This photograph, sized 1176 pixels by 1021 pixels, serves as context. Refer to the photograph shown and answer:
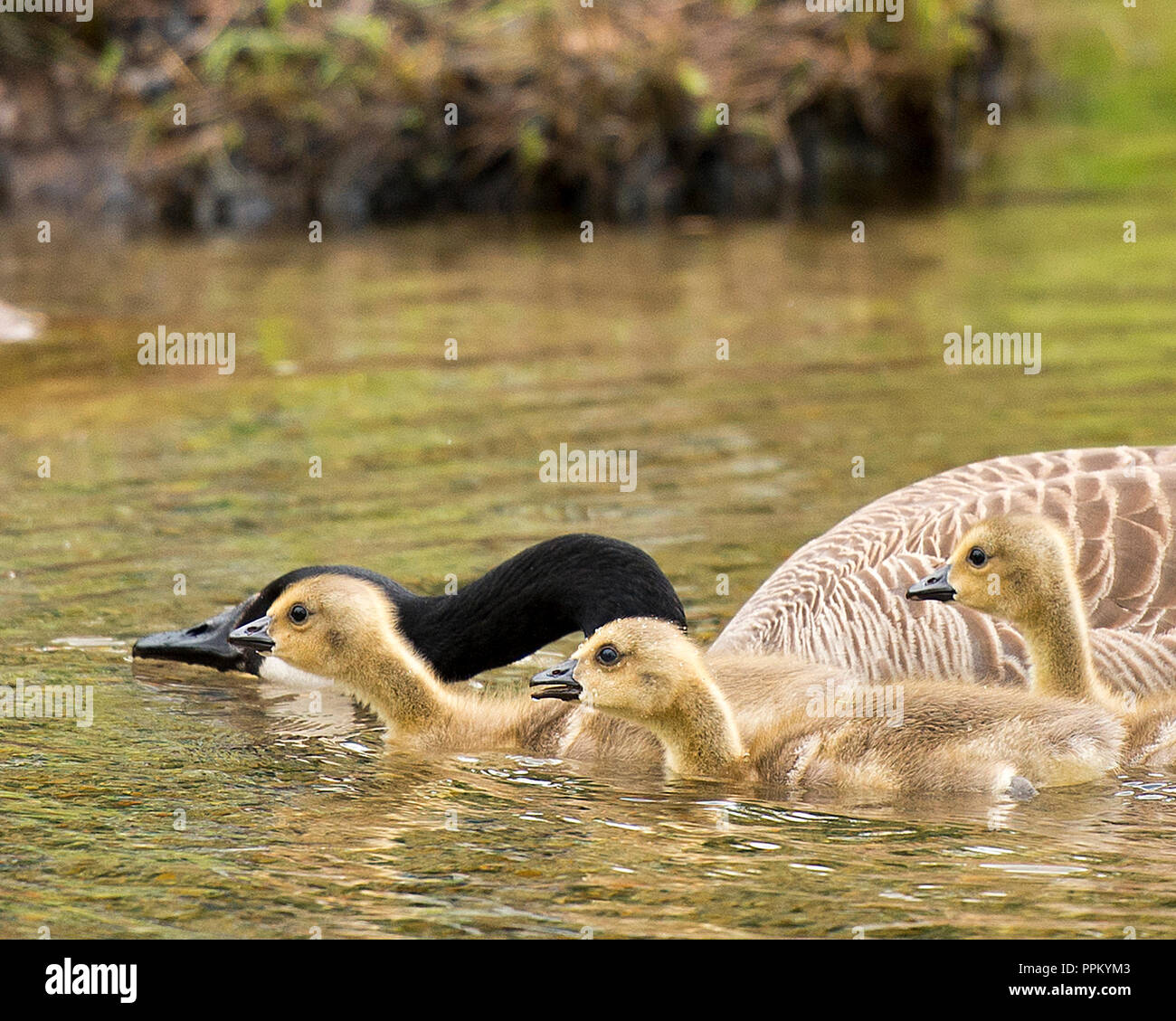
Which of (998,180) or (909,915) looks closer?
(909,915)

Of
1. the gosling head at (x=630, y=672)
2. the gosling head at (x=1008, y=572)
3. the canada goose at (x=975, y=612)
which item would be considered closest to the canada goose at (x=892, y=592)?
the canada goose at (x=975, y=612)

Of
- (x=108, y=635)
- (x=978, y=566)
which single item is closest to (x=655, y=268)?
(x=108, y=635)

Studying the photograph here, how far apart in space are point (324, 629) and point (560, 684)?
1.05 meters

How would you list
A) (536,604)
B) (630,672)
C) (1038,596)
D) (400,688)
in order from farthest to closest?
(536,604), (400,688), (1038,596), (630,672)

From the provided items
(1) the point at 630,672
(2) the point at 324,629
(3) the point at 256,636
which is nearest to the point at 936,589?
(1) the point at 630,672

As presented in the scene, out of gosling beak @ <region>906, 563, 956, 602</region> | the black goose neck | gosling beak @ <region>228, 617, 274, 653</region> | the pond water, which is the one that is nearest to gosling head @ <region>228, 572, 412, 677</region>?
gosling beak @ <region>228, 617, 274, 653</region>

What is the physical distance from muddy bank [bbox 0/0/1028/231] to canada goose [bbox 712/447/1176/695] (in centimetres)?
1490

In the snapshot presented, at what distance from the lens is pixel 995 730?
6.13 metres

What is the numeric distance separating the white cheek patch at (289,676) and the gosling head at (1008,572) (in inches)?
93.6

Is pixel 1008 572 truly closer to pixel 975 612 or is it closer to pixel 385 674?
pixel 975 612

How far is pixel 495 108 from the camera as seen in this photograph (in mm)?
22188

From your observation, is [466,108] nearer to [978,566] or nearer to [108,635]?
[108,635]

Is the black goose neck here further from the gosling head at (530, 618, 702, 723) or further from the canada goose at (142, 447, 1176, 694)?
the gosling head at (530, 618, 702, 723)
